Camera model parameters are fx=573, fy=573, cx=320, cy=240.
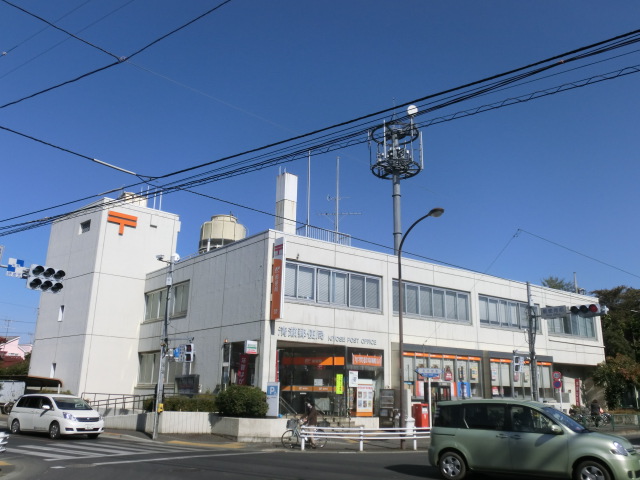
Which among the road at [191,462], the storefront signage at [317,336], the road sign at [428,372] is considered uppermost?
the storefront signage at [317,336]

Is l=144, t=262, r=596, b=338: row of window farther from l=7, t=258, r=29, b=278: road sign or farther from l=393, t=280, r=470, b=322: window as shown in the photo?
l=7, t=258, r=29, b=278: road sign

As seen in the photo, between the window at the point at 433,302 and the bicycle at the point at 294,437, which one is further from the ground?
the window at the point at 433,302

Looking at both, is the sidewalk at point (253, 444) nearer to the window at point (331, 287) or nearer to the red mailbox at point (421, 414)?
the red mailbox at point (421, 414)

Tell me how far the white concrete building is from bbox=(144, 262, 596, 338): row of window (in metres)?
0.07

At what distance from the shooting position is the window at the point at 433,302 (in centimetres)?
3047

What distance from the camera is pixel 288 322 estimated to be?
25672 millimetres

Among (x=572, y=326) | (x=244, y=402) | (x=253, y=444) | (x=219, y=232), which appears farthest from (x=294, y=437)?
(x=572, y=326)

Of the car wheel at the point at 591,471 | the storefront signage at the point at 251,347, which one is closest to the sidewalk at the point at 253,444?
the storefront signage at the point at 251,347

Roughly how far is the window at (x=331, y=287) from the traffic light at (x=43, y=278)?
33.1 feet

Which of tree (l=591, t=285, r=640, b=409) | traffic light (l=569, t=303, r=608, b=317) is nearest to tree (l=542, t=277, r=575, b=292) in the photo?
tree (l=591, t=285, r=640, b=409)

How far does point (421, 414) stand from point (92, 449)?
1477 cm

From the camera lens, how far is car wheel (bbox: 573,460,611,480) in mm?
10727

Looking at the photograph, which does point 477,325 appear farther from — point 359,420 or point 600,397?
point 600,397

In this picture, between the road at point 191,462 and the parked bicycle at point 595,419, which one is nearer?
the road at point 191,462
